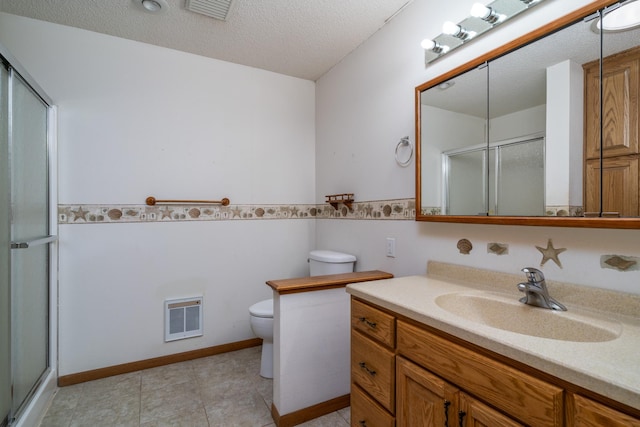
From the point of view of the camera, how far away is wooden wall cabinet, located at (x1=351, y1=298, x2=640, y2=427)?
2.31 feet

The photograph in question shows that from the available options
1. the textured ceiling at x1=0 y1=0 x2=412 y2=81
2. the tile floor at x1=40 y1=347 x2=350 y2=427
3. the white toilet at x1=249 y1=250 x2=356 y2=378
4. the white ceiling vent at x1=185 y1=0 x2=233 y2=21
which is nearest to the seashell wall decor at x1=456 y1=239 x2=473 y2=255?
the white toilet at x1=249 y1=250 x2=356 y2=378

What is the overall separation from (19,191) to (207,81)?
1.45 metres

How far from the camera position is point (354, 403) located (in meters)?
1.42

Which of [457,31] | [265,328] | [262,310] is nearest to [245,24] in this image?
[457,31]

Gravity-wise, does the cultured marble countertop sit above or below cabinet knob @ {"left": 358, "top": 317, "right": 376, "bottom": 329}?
above

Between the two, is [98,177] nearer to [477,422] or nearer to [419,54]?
[419,54]

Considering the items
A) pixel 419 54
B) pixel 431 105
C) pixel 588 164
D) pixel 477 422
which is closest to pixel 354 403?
pixel 477 422

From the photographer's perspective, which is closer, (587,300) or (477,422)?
(477,422)

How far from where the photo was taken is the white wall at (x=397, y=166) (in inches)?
44.1

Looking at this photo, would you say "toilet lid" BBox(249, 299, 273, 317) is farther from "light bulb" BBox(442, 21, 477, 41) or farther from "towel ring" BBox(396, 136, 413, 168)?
"light bulb" BBox(442, 21, 477, 41)

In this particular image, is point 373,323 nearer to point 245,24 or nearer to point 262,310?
point 262,310

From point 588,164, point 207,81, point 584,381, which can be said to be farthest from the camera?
point 207,81

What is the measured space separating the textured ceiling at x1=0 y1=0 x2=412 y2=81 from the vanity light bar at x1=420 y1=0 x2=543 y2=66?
0.42 meters

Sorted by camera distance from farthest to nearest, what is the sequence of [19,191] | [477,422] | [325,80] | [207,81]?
[325,80], [207,81], [19,191], [477,422]
